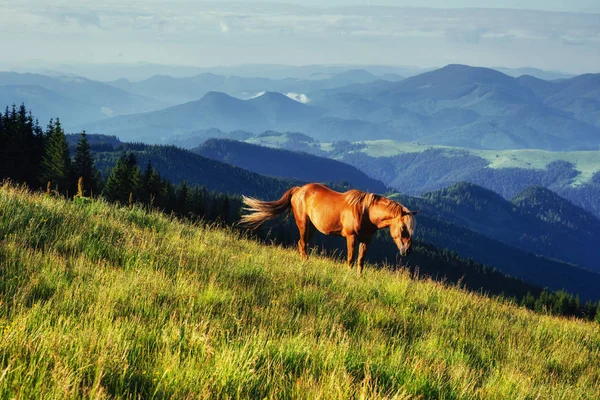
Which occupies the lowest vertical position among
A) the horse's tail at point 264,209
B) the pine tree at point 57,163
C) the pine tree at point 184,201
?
the pine tree at point 184,201

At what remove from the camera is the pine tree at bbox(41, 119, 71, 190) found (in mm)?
56188

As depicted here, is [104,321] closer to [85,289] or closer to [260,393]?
[85,289]

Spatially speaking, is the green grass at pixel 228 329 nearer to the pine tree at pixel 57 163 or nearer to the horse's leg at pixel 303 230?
the horse's leg at pixel 303 230

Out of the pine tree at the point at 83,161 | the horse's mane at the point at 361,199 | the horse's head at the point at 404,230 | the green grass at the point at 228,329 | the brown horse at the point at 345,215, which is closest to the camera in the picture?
the green grass at the point at 228,329

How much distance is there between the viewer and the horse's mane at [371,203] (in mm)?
10425

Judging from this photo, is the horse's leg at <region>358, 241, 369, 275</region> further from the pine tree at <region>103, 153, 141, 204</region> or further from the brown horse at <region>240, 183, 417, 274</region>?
the pine tree at <region>103, 153, 141, 204</region>

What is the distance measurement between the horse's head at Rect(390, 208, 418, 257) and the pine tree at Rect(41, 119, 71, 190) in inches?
2088

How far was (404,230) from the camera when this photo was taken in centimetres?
1046

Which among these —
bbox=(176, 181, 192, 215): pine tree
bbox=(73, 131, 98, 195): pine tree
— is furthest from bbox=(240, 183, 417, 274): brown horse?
bbox=(176, 181, 192, 215): pine tree

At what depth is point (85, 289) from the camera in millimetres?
5781

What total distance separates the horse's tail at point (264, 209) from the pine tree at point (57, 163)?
157ft

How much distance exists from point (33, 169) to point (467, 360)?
60294 millimetres

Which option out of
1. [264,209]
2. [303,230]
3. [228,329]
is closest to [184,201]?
[264,209]

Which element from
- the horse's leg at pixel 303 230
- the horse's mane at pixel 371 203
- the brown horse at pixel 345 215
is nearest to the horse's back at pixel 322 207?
the brown horse at pixel 345 215
